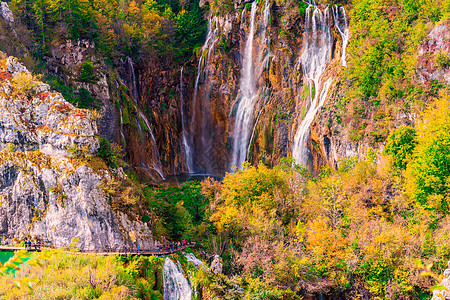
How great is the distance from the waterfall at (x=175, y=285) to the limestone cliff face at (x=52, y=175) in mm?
3131

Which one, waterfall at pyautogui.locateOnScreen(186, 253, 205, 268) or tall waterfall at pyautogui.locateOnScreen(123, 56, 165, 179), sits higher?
tall waterfall at pyautogui.locateOnScreen(123, 56, 165, 179)

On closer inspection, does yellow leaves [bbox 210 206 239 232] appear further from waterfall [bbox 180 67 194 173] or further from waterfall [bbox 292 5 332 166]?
waterfall [bbox 180 67 194 173]

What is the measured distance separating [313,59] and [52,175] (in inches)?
1220

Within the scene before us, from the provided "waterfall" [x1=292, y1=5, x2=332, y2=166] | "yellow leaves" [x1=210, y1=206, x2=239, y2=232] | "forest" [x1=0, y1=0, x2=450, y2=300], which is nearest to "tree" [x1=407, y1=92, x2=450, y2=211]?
"forest" [x1=0, y1=0, x2=450, y2=300]

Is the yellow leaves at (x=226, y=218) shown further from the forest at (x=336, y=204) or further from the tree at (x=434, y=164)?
the tree at (x=434, y=164)

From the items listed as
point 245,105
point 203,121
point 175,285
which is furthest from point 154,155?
point 175,285

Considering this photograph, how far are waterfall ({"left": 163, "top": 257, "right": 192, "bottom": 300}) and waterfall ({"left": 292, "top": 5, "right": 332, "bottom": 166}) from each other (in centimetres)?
2014

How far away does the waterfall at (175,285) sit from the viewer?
76.5 feet

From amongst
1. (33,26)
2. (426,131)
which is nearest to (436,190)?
(426,131)

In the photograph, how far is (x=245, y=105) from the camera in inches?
1848

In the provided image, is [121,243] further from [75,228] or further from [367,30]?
[367,30]

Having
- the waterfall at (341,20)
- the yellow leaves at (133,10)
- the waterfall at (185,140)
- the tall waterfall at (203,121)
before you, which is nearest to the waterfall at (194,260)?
the tall waterfall at (203,121)

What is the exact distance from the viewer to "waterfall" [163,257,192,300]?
918 inches

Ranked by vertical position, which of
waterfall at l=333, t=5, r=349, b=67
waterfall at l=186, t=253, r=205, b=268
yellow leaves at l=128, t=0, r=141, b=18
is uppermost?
yellow leaves at l=128, t=0, r=141, b=18
